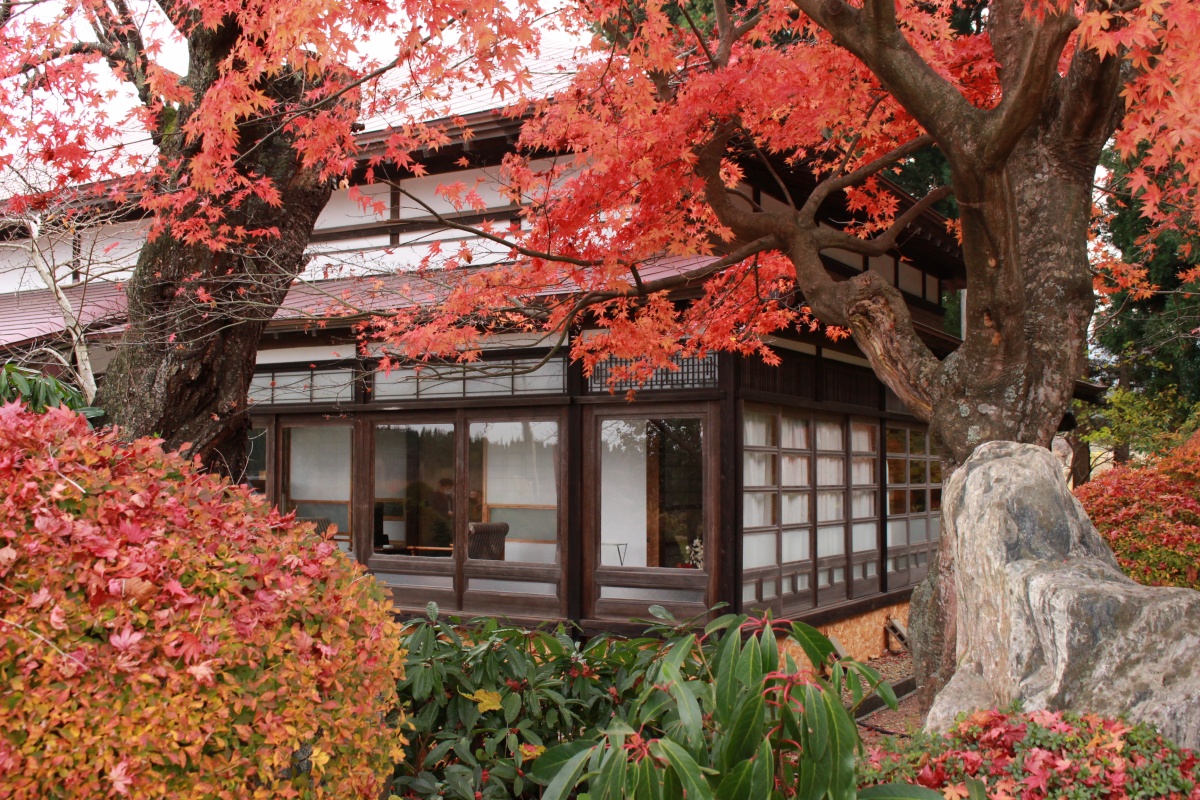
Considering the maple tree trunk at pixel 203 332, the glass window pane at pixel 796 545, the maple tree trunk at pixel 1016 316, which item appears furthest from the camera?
the glass window pane at pixel 796 545

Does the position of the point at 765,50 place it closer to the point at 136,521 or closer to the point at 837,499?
the point at 837,499

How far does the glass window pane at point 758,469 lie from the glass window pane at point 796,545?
73 centimetres

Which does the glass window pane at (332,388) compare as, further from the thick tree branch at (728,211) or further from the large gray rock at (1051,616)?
the large gray rock at (1051,616)

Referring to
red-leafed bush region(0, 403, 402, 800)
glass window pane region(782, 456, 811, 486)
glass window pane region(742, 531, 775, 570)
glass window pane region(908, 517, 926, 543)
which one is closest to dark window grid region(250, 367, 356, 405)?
glass window pane region(742, 531, 775, 570)

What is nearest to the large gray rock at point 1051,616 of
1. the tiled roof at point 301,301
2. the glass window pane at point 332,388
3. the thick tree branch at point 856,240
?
the thick tree branch at point 856,240

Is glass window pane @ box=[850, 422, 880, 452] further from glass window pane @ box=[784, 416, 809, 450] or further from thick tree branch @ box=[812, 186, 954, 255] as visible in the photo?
thick tree branch @ box=[812, 186, 954, 255]

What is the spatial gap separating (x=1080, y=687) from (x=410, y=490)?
9.03 metres

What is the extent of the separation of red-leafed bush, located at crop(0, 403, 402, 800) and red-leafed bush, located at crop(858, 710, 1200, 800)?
1.68 meters

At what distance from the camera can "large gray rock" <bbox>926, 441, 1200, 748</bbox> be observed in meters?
3.28

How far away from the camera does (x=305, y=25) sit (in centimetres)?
501

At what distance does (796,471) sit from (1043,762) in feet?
25.9

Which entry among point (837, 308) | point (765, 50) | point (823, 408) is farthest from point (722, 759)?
point (823, 408)

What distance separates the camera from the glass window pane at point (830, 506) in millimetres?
11188

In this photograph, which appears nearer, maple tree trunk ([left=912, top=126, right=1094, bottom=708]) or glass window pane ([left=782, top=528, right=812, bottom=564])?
maple tree trunk ([left=912, top=126, right=1094, bottom=708])
